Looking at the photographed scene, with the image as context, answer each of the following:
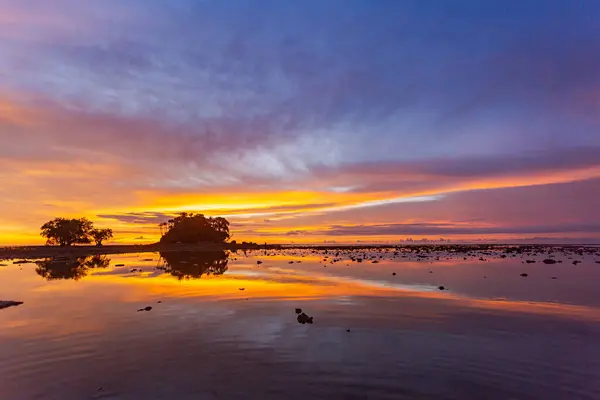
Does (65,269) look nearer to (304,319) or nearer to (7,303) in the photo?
(7,303)

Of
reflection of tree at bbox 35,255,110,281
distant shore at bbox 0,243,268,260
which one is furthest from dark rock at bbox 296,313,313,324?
distant shore at bbox 0,243,268,260

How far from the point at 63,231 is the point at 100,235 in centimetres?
1933

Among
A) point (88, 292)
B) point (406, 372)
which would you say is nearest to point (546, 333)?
point (406, 372)

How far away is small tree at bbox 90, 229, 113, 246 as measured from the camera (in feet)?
472

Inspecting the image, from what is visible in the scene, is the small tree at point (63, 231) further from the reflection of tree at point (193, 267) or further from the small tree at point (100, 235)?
the reflection of tree at point (193, 267)

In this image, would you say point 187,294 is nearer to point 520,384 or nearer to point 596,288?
point 520,384

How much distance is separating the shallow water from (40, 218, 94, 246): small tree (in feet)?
371


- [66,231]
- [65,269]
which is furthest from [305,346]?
[66,231]

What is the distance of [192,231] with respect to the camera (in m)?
159

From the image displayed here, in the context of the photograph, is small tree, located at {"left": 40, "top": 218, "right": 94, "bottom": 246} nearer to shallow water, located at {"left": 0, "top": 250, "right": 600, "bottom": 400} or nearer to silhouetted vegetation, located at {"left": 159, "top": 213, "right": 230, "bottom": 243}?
silhouetted vegetation, located at {"left": 159, "top": 213, "right": 230, "bottom": 243}

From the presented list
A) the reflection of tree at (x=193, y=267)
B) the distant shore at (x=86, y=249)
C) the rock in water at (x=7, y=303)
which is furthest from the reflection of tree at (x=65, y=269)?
the distant shore at (x=86, y=249)

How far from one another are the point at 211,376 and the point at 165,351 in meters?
4.05

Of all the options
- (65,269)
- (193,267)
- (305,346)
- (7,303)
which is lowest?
(305,346)

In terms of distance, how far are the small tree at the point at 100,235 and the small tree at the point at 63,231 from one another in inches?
294
